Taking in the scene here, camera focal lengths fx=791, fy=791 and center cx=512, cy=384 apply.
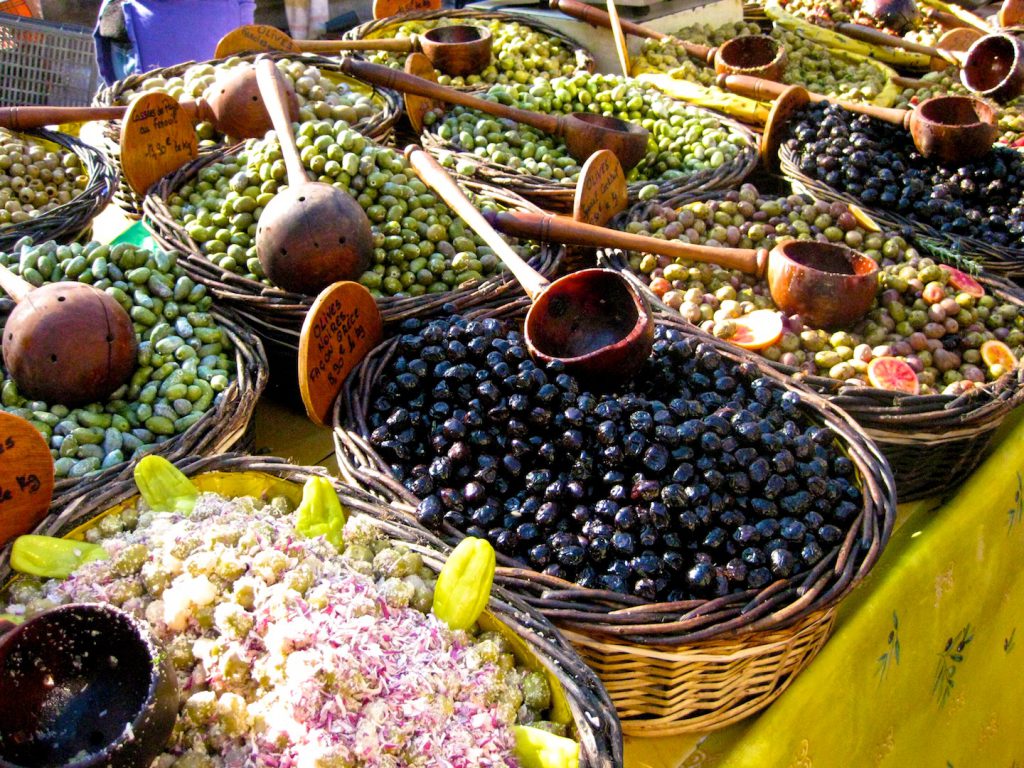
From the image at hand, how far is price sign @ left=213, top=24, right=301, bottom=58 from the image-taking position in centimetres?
310

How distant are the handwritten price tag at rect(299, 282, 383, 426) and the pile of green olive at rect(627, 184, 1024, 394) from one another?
81 cm

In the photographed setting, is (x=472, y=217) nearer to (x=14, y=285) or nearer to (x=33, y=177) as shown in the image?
(x=14, y=285)

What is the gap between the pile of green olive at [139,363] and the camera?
1505 millimetres

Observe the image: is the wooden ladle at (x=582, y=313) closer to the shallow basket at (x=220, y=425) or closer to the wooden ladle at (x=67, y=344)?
the shallow basket at (x=220, y=425)

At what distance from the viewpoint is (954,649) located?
1.74 metres

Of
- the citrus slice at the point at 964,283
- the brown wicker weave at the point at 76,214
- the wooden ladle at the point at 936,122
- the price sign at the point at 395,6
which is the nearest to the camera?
the brown wicker weave at the point at 76,214

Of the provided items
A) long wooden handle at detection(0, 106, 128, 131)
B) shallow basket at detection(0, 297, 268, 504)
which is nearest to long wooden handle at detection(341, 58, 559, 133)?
long wooden handle at detection(0, 106, 128, 131)

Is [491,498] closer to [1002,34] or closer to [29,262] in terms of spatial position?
[29,262]

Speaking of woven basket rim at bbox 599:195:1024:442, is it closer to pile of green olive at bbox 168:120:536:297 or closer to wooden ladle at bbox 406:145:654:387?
wooden ladle at bbox 406:145:654:387

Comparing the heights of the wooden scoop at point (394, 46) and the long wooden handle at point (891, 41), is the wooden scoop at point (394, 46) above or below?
above

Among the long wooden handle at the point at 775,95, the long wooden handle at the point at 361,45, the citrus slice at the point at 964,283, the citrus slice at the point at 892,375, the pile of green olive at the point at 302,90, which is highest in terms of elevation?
the long wooden handle at the point at 361,45

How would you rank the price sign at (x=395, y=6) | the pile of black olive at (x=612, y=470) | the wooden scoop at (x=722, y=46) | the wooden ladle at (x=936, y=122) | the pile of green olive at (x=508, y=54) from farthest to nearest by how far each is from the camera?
the price sign at (x=395, y=6)
the wooden scoop at (x=722, y=46)
the pile of green olive at (x=508, y=54)
the wooden ladle at (x=936, y=122)
the pile of black olive at (x=612, y=470)

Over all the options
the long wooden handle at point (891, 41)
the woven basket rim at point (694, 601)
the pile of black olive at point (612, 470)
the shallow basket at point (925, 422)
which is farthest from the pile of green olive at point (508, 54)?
the woven basket rim at point (694, 601)

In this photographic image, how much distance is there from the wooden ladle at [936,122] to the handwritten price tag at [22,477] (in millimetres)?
2473
